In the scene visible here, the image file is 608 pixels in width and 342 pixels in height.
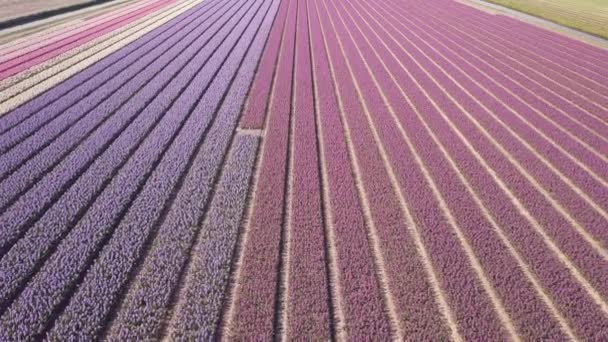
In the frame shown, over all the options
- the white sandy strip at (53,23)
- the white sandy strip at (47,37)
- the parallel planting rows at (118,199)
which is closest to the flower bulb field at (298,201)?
the parallel planting rows at (118,199)

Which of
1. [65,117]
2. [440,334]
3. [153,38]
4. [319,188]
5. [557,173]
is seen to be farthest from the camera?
[153,38]

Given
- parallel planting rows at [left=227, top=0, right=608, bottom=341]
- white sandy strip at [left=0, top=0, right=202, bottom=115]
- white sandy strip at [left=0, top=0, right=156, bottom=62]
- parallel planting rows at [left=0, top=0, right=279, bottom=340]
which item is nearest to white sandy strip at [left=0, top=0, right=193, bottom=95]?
white sandy strip at [left=0, top=0, right=202, bottom=115]

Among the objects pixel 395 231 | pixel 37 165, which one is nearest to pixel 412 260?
pixel 395 231

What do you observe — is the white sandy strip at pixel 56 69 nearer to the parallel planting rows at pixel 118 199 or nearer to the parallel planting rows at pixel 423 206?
the parallel planting rows at pixel 118 199

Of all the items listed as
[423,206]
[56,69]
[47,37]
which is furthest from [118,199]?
[47,37]

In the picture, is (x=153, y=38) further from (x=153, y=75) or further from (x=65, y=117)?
(x=65, y=117)

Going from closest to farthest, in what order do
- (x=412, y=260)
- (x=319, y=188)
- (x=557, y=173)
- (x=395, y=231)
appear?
(x=412, y=260), (x=395, y=231), (x=319, y=188), (x=557, y=173)

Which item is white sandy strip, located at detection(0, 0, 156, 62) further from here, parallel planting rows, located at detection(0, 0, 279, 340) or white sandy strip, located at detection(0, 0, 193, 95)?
parallel planting rows, located at detection(0, 0, 279, 340)
